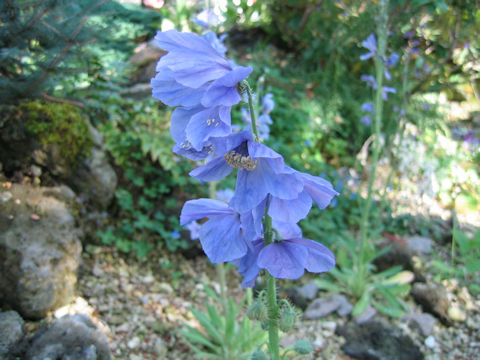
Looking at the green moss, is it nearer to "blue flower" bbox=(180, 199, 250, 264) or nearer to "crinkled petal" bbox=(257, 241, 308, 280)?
"blue flower" bbox=(180, 199, 250, 264)

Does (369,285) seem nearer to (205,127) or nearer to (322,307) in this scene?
(322,307)

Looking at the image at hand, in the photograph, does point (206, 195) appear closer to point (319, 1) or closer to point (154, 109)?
point (154, 109)

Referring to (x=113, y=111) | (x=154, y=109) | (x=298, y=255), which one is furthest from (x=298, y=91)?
(x=298, y=255)

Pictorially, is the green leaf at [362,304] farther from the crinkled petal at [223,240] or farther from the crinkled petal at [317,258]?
the crinkled petal at [223,240]

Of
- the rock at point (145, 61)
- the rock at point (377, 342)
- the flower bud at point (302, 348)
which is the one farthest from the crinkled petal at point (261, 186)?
the rock at point (145, 61)

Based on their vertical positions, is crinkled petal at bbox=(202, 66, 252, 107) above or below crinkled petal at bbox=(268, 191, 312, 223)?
above

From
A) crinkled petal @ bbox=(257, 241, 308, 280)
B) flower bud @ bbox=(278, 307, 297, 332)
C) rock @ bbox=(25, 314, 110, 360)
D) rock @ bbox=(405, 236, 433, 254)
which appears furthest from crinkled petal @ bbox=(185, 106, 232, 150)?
rock @ bbox=(405, 236, 433, 254)
